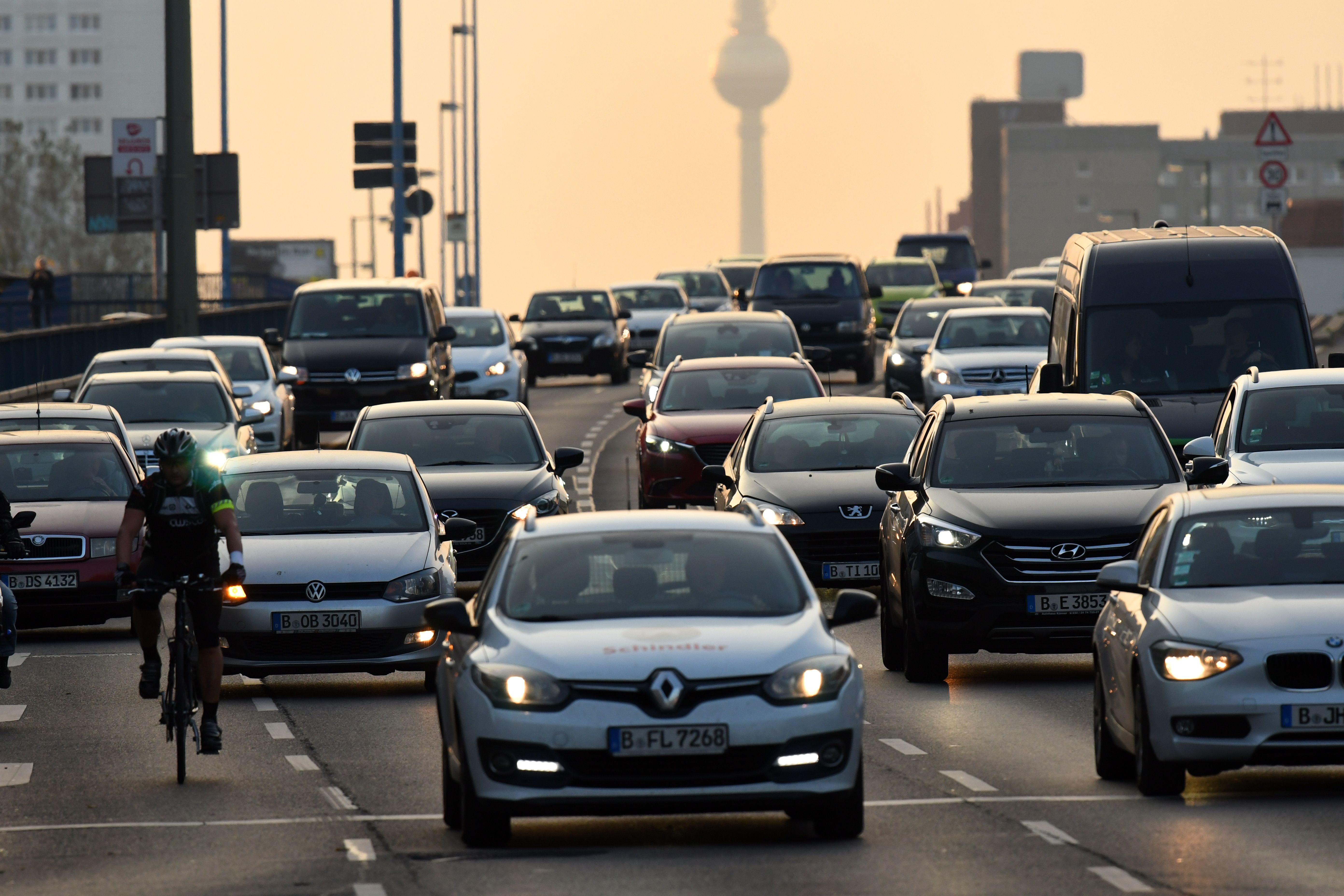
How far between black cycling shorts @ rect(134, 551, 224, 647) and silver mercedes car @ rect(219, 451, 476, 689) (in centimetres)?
297

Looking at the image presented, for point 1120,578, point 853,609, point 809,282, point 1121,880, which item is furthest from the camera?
point 809,282

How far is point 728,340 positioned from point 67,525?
13.6 metres

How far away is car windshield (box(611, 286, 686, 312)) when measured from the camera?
174 ft

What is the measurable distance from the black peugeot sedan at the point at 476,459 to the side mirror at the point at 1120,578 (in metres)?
8.98

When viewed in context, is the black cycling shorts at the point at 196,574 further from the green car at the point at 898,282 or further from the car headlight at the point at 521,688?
the green car at the point at 898,282

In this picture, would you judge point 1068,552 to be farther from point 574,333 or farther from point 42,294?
point 42,294

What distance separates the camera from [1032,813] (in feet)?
36.3

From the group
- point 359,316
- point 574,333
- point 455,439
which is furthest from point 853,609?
point 574,333

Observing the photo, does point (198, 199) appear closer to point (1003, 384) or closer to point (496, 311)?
point (496, 311)

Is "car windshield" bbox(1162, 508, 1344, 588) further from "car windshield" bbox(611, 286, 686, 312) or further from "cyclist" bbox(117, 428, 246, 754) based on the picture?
"car windshield" bbox(611, 286, 686, 312)

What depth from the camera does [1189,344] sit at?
21875 millimetres

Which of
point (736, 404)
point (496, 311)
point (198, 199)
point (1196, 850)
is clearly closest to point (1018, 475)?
point (1196, 850)

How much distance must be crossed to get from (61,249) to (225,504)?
186282mm

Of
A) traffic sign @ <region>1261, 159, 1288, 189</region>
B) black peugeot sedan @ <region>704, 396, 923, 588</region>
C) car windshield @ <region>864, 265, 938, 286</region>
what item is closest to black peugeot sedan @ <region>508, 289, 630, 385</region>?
car windshield @ <region>864, 265, 938, 286</region>
